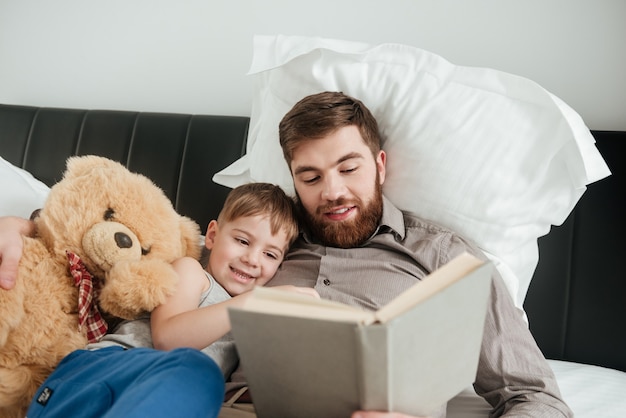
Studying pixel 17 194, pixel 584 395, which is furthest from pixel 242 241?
pixel 584 395

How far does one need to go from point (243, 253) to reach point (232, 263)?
0.10 feet

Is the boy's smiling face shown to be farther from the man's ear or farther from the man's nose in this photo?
the man's ear

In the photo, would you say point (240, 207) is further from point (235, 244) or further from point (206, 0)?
point (206, 0)

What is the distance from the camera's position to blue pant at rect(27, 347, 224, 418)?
0.74 meters

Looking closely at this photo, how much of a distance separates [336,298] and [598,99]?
32.5 inches

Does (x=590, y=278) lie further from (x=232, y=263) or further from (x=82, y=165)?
(x=82, y=165)

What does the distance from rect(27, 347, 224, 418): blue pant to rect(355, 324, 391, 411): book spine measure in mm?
204

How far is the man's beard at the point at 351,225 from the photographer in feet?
4.19

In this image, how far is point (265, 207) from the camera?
1245 millimetres

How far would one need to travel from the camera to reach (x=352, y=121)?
127 centimetres

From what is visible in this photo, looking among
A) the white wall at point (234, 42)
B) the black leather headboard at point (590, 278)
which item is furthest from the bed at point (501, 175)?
the white wall at point (234, 42)

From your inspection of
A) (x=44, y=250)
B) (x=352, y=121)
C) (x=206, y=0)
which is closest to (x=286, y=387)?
(x=44, y=250)

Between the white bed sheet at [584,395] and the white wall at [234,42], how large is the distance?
582 mm

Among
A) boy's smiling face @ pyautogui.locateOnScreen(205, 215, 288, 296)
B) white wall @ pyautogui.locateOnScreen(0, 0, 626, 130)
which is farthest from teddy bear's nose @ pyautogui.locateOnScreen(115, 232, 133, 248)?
white wall @ pyautogui.locateOnScreen(0, 0, 626, 130)
